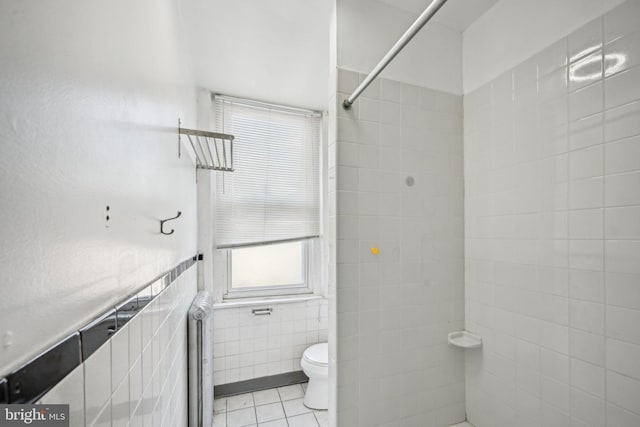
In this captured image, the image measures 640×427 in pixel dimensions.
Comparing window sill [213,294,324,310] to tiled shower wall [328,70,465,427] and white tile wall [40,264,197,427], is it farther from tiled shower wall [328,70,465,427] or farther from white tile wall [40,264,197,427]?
tiled shower wall [328,70,465,427]

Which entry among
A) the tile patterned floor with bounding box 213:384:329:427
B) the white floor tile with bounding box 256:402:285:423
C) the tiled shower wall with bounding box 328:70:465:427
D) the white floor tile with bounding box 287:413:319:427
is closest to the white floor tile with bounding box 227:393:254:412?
the tile patterned floor with bounding box 213:384:329:427

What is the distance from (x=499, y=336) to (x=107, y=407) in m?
1.48

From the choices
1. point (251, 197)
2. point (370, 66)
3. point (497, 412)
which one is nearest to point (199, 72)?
point (251, 197)

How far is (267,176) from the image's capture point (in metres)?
2.46

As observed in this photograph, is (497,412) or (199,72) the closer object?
(497,412)

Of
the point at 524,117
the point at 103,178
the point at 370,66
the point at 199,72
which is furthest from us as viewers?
the point at 199,72

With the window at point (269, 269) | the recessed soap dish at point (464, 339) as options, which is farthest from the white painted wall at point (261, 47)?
the recessed soap dish at point (464, 339)

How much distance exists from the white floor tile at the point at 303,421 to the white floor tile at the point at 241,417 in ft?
0.82

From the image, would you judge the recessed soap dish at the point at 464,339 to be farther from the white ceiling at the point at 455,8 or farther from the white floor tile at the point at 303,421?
the white ceiling at the point at 455,8

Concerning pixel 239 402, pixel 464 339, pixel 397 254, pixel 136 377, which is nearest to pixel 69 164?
pixel 136 377

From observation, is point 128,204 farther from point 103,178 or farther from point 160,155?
point 160,155

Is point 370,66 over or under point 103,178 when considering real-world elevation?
over

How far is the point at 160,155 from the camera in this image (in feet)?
3.18

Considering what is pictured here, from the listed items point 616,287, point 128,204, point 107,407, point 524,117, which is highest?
point 524,117
